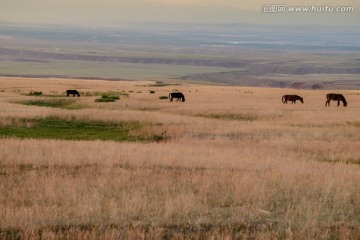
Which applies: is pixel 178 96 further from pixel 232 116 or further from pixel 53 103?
pixel 232 116

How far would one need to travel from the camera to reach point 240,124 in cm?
3297

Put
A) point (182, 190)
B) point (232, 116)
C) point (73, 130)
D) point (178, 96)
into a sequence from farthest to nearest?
point (178, 96) < point (232, 116) < point (73, 130) < point (182, 190)

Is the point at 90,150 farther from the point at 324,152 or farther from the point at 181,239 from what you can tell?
the point at 181,239

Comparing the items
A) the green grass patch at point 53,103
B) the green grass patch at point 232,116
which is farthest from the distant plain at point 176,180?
the green grass patch at point 53,103

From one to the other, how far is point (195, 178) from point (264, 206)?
333 centimetres

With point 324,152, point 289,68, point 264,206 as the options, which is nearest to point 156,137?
point 324,152

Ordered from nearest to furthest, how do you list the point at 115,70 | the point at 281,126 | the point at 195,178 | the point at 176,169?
the point at 195,178 < the point at 176,169 < the point at 281,126 < the point at 115,70

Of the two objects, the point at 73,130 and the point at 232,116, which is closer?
the point at 73,130

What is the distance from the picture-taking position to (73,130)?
2975cm

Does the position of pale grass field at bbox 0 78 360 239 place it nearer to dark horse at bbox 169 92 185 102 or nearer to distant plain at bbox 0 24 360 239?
distant plain at bbox 0 24 360 239

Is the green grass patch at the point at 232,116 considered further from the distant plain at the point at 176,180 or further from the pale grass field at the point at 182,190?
the pale grass field at the point at 182,190

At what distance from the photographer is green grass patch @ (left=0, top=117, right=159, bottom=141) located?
2761cm

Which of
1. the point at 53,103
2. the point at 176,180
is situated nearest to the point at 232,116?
the point at 53,103

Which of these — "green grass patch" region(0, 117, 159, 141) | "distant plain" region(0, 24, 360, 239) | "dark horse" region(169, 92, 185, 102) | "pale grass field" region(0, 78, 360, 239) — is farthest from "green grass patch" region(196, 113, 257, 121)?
"dark horse" region(169, 92, 185, 102)
